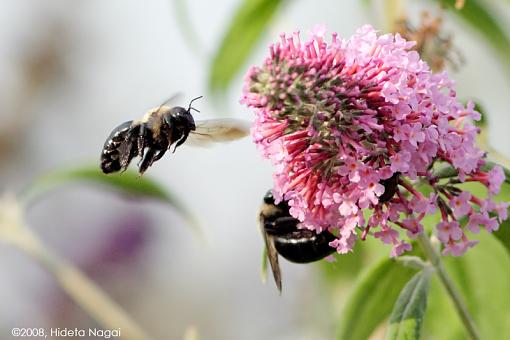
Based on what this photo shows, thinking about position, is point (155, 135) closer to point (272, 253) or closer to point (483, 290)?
point (272, 253)

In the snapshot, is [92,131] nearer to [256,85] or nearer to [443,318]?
[443,318]

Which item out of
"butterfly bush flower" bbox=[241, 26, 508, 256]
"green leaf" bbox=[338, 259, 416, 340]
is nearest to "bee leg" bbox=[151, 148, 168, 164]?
"butterfly bush flower" bbox=[241, 26, 508, 256]

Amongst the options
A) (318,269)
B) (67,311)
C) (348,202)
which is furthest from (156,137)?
(67,311)

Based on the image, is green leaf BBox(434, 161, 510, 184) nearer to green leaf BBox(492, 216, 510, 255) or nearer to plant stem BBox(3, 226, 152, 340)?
green leaf BBox(492, 216, 510, 255)

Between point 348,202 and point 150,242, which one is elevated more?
point 348,202

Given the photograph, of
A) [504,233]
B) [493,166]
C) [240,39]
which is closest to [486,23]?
[240,39]

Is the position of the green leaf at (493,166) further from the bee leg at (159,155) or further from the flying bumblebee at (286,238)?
the bee leg at (159,155)
